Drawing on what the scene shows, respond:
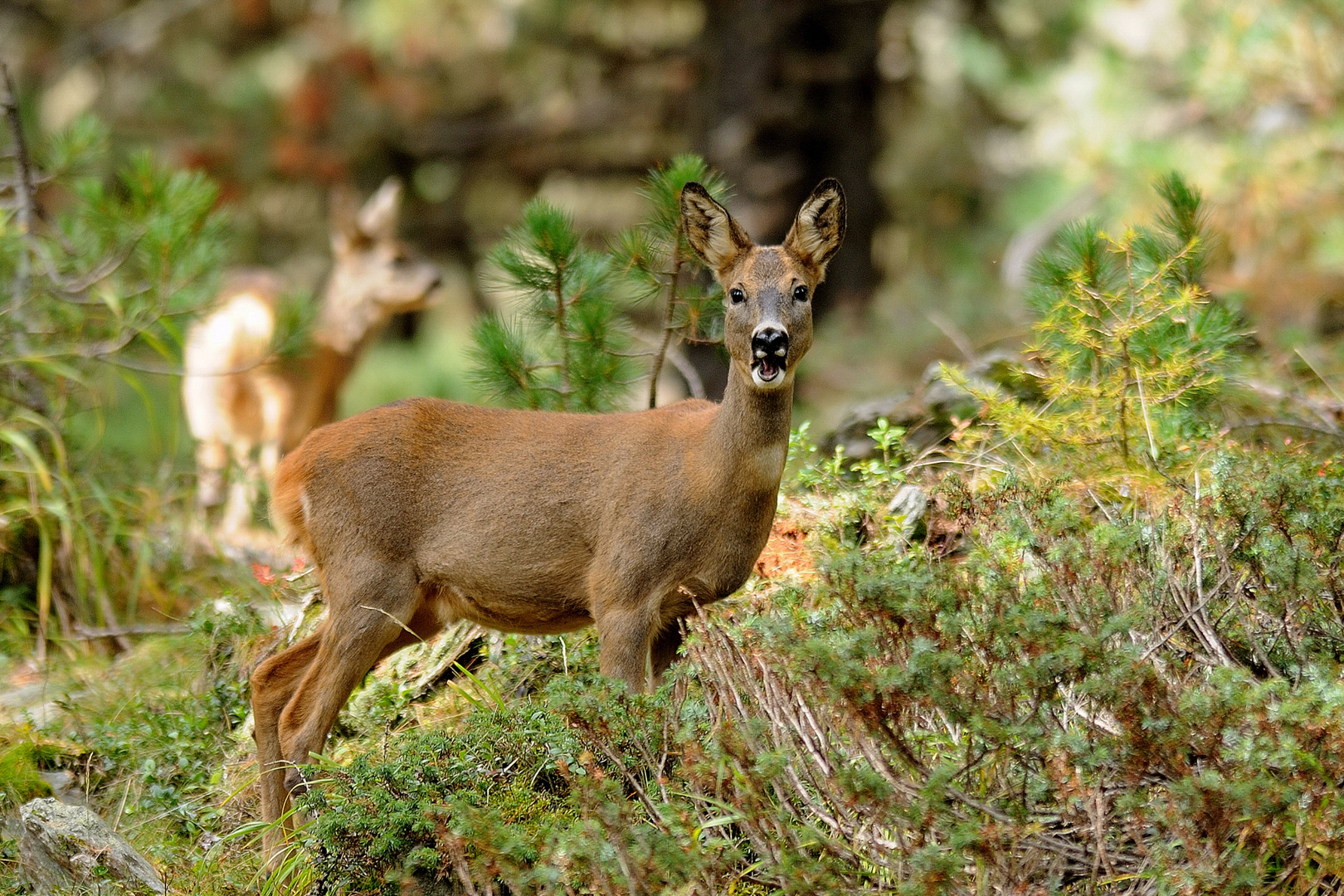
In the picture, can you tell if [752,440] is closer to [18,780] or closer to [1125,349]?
[1125,349]

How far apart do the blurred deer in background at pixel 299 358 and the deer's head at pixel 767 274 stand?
552cm

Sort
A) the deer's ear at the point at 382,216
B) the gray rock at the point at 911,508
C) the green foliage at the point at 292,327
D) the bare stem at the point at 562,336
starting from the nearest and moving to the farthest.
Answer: the gray rock at the point at 911,508 → the bare stem at the point at 562,336 → the green foliage at the point at 292,327 → the deer's ear at the point at 382,216

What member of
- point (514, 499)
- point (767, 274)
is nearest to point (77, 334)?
point (514, 499)

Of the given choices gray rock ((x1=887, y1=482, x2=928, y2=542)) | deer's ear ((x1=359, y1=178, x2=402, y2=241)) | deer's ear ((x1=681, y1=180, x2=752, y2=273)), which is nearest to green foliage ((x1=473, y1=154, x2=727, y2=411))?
deer's ear ((x1=681, y1=180, x2=752, y2=273))

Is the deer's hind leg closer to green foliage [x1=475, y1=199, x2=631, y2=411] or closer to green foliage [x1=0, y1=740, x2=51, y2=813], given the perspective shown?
green foliage [x1=0, y1=740, x2=51, y2=813]

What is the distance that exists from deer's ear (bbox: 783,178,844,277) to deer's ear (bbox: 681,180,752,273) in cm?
19

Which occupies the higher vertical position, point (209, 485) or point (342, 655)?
point (342, 655)

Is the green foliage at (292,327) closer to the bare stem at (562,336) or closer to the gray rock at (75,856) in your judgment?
the bare stem at (562,336)

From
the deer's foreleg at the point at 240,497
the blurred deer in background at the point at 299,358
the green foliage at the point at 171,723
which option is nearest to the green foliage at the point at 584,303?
the green foliage at the point at 171,723

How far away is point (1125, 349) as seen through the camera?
6.05 m

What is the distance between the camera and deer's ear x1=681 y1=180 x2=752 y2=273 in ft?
18.6

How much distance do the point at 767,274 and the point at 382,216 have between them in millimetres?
8836

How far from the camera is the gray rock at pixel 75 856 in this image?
4.96 metres

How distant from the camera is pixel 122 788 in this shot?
609cm
